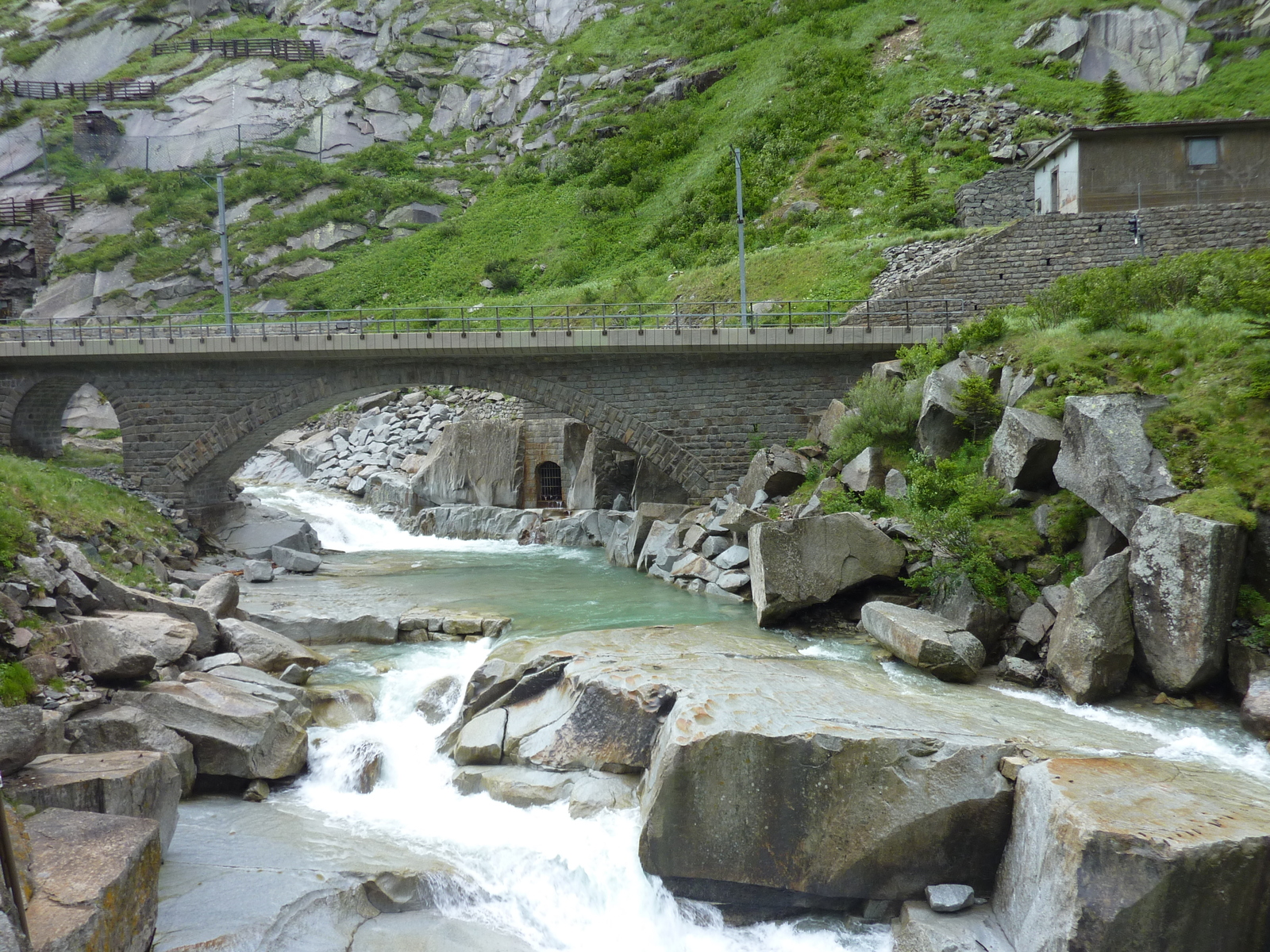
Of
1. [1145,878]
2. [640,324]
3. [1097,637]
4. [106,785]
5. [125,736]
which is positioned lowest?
[1145,878]

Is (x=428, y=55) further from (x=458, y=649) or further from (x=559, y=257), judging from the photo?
(x=458, y=649)

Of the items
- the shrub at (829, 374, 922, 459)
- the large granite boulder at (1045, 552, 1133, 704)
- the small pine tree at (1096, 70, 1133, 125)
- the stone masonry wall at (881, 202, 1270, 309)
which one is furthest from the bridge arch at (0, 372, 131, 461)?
the small pine tree at (1096, 70, 1133, 125)

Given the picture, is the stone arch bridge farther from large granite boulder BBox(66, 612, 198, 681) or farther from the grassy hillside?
large granite boulder BBox(66, 612, 198, 681)

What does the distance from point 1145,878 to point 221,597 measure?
1568 cm

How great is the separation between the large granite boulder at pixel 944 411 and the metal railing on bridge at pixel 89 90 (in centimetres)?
Answer: 8229

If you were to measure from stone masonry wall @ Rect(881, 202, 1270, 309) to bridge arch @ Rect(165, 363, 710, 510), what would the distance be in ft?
35.2

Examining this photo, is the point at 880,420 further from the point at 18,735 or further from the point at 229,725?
the point at 18,735

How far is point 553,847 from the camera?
9.45 meters

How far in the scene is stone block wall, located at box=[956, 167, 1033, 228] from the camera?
34.7m

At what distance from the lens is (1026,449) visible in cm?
1425

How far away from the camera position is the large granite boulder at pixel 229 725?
→ 10.6m

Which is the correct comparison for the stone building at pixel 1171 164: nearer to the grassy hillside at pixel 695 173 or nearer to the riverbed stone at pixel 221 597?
the grassy hillside at pixel 695 173

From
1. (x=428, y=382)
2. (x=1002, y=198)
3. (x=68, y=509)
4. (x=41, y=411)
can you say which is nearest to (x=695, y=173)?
(x=1002, y=198)

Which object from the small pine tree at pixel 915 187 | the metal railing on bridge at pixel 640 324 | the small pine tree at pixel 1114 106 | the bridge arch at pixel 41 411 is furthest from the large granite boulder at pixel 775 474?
the small pine tree at pixel 1114 106
